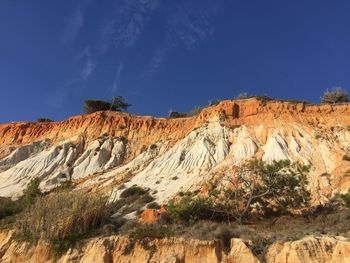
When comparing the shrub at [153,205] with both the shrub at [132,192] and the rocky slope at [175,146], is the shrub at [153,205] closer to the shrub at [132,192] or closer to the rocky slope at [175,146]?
the rocky slope at [175,146]

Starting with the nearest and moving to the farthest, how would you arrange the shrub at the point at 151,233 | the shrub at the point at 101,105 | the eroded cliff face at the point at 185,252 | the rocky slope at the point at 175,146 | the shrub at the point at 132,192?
the eroded cliff face at the point at 185,252, the shrub at the point at 151,233, the shrub at the point at 132,192, the rocky slope at the point at 175,146, the shrub at the point at 101,105

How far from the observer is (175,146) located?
38.8 metres

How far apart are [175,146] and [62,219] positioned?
20371mm

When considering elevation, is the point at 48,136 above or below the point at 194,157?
above

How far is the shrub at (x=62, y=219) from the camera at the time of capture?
62.7ft

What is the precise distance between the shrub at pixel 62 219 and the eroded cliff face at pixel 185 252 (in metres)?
0.53

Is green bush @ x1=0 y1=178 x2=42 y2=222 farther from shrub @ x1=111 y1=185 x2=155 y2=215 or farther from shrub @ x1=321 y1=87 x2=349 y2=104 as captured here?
shrub @ x1=321 y1=87 x2=349 y2=104

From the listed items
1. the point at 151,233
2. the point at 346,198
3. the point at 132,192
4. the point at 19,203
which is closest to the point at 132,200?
the point at 132,192

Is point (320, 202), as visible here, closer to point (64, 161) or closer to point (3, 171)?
point (64, 161)

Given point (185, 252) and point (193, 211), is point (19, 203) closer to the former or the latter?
point (193, 211)

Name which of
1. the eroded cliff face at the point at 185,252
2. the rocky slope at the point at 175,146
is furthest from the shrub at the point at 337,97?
the eroded cliff face at the point at 185,252

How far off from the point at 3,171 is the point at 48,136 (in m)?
7.42

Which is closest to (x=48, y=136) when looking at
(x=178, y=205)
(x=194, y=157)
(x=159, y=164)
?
(x=159, y=164)

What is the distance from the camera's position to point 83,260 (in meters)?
18.1
